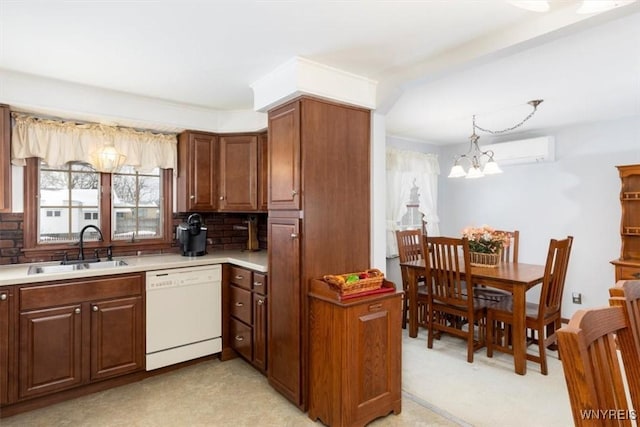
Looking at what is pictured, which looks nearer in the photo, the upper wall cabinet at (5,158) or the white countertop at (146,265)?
the white countertop at (146,265)

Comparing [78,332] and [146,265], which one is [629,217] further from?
[78,332]

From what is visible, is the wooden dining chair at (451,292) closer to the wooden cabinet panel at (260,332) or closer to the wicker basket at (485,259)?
the wicker basket at (485,259)

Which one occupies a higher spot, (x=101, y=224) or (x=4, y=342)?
(x=101, y=224)

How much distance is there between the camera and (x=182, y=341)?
2.92 meters

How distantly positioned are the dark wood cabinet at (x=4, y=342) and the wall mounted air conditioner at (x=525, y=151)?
506 centimetres

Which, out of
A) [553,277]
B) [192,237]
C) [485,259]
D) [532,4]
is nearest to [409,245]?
[485,259]

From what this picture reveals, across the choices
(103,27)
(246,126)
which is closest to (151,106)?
(246,126)

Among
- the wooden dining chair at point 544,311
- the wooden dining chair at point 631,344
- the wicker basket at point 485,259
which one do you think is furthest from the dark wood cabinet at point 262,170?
the wooden dining chair at point 631,344

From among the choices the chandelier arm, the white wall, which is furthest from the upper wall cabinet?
the white wall

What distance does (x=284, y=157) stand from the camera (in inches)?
95.5

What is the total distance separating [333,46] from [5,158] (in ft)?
8.10

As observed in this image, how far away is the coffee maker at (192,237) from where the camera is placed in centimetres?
326

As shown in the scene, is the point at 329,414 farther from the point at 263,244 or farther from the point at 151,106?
the point at 151,106

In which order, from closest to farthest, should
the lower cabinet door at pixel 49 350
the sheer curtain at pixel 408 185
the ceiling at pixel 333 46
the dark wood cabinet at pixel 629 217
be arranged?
1. the ceiling at pixel 333 46
2. the lower cabinet door at pixel 49 350
3. the dark wood cabinet at pixel 629 217
4. the sheer curtain at pixel 408 185
